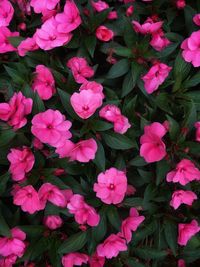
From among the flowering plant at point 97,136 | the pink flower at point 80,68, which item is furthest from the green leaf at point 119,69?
the pink flower at point 80,68

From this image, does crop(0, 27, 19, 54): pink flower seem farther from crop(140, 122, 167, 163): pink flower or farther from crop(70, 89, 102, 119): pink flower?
crop(140, 122, 167, 163): pink flower

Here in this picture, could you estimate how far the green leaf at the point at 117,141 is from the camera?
180 centimetres

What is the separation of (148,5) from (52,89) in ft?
2.29

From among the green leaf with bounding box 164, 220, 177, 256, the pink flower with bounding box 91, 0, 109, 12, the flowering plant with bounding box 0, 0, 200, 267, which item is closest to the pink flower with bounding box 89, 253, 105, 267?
the flowering plant with bounding box 0, 0, 200, 267

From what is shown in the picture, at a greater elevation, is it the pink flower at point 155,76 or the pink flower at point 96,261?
the pink flower at point 155,76

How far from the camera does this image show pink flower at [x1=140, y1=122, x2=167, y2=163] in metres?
1.78

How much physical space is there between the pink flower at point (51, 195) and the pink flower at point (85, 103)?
1.02 feet

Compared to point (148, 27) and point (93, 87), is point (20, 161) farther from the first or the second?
→ point (148, 27)

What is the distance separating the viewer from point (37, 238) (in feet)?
6.40

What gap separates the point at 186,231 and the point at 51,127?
30.0 inches

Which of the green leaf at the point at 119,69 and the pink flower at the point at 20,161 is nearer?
the pink flower at the point at 20,161

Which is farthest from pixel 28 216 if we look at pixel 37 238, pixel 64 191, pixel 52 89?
pixel 52 89

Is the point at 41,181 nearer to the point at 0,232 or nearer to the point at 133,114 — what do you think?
the point at 0,232

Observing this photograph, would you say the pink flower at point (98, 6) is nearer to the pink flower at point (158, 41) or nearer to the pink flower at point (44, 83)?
the pink flower at point (158, 41)
